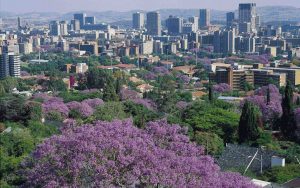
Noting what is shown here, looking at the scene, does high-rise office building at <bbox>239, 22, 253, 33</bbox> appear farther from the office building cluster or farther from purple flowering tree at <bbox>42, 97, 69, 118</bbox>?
purple flowering tree at <bbox>42, 97, 69, 118</bbox>

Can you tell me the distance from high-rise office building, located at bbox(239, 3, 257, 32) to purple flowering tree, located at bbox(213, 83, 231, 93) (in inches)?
3174

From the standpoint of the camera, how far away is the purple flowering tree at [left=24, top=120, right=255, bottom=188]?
28.8 feet

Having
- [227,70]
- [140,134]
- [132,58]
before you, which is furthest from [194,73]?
[140,134]

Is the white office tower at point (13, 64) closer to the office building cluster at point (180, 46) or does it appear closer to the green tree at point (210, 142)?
the office building cluster at point (180, 46)

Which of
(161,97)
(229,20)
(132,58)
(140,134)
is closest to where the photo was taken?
(140,134)

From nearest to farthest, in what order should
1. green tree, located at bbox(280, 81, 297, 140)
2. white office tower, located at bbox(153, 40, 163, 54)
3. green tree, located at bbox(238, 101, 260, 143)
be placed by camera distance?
green tree, located at bbox(238, 101, 260, 143) < green tree, located at bbox(280, 81, 297, 140) < white office tower, located at bbox(153, 40, 163, 54)

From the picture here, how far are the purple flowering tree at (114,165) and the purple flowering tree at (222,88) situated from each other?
3138cm

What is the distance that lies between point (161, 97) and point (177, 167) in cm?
2231

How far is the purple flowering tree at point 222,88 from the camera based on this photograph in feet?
133

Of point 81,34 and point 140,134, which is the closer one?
point 140,134

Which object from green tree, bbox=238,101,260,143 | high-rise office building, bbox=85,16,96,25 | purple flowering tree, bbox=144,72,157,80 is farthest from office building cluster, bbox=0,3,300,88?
high-rise office building, bbox=85,16,96,25

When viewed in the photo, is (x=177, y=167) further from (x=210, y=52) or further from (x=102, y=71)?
(x=210, y=52)

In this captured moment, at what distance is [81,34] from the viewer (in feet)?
390

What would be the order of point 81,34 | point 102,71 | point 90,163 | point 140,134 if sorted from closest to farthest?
point 90,163 → point 140,134 → point 102,71 → point 81,34
